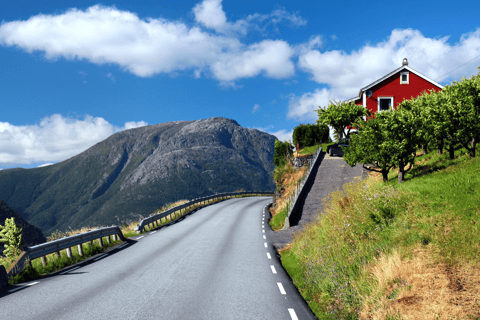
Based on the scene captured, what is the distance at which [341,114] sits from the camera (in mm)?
40594

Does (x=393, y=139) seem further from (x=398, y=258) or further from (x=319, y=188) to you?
(x=398, y=258)

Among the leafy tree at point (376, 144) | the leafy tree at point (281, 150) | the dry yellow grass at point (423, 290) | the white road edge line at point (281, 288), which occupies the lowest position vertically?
the white road edge line at point (281, 288)

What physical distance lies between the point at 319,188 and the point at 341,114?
18.3 meters

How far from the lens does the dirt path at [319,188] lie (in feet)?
58.3

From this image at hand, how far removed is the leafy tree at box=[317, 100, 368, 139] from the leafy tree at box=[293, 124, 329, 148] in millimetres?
6483

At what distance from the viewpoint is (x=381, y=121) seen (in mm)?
17000

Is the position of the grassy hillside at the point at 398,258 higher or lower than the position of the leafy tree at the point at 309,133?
lower

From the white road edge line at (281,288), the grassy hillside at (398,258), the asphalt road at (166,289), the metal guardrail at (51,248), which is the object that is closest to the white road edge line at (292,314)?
the asphalt road at (166,289)

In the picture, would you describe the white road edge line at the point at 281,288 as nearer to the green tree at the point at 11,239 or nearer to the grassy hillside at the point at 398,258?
the grassy hillside at the point at 398,258

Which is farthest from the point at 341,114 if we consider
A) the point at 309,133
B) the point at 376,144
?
the point at 376,144

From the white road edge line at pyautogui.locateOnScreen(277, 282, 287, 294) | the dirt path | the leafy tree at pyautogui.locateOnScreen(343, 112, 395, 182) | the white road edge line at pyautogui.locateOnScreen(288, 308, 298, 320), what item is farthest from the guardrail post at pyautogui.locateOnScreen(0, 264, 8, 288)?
the leafy tree at pyautogui.locateOnScreen(343, 112, 395, 182)

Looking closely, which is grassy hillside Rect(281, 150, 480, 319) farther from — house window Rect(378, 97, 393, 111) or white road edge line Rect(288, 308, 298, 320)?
house window Rect(378, 97, 393, 111)

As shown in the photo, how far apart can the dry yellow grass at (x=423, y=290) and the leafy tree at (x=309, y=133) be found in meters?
44.9

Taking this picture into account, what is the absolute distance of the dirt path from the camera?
1778cm
